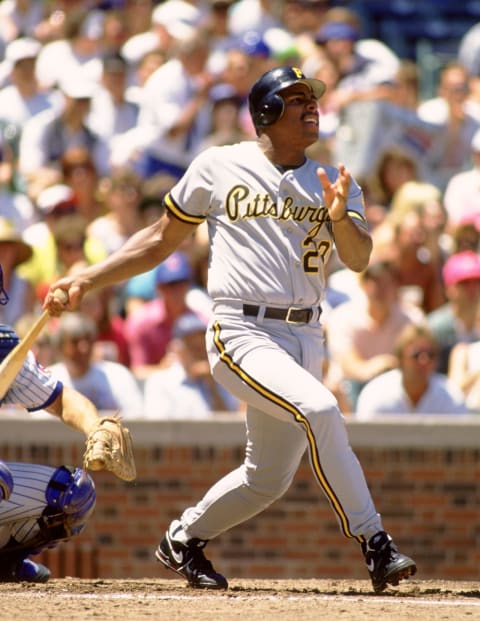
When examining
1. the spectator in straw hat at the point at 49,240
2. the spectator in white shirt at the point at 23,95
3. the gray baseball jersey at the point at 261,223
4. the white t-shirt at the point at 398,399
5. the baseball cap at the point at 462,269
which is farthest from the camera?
the spectator in white shirt at the point at 23,95

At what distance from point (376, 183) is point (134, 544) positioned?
153 inches

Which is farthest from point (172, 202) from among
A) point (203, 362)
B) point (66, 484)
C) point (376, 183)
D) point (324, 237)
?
point (376, 183)

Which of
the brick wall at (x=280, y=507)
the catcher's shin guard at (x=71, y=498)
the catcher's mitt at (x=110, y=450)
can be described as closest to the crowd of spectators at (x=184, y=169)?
the brick wall at (x=280, y=507)

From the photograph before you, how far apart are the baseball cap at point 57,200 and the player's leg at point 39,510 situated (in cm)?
497

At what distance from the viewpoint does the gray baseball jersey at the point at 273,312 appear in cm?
557

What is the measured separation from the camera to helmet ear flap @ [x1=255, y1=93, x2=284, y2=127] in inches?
229

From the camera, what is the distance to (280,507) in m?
9.09

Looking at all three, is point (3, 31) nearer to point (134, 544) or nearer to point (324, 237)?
point (134, 544)

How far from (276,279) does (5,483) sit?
125 cm

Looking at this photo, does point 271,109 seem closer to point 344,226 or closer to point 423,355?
point 344,226

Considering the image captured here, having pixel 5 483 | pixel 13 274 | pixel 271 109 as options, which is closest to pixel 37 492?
pixel 5 483

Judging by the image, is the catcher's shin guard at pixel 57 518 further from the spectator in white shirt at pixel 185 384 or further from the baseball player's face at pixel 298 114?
the spectator in white shirt at pixel 185 384

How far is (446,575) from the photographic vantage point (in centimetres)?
914

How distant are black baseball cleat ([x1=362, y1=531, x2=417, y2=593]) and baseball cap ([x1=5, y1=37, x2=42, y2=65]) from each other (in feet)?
26.7
